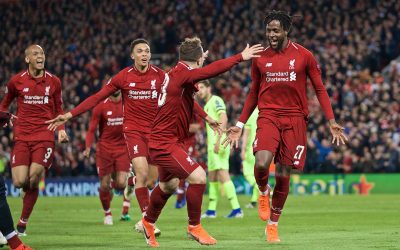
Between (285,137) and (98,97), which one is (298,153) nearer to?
(285,137)

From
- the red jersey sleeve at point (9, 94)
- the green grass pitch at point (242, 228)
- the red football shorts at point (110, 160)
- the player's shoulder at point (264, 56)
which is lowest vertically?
the green grass pitch at point (242, 228)

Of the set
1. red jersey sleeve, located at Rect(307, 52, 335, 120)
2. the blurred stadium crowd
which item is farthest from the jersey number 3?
the blurred stadium crowd

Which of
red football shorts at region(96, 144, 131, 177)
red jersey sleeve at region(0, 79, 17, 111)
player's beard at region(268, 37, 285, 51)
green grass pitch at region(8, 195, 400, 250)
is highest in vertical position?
player's beard at region(268, 37, 285, 51)

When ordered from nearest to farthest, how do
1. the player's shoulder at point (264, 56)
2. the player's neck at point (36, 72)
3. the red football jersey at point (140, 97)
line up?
1. the player's shoulder at point (264, 56)
2. the red football jersey at point (140, 97)
3. the player's neck at point (36, 72)

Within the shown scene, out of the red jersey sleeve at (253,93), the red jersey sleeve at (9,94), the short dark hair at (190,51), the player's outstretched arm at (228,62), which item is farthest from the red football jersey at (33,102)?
the player's outstretched arm at (228,62)

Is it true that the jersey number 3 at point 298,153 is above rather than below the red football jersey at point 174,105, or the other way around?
below

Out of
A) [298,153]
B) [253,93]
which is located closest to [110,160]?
[253,93]

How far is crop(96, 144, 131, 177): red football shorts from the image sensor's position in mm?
18844

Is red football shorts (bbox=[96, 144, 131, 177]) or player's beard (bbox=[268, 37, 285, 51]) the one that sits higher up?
player's beard (bbox=[268, 37, 285, 51])

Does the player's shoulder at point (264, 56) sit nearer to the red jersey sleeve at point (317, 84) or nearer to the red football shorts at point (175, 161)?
the red jersey sleeve at point (317, 84)

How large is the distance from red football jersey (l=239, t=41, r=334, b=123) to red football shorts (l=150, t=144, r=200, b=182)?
1423 millimetres

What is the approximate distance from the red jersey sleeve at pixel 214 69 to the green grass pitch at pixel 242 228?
214 centimetres

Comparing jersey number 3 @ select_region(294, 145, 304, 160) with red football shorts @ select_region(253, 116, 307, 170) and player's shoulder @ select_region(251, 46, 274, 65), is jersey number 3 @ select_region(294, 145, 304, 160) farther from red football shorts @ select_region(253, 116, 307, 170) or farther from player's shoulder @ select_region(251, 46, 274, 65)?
player's shoulder @ select_region(251, 46, 274, 65)

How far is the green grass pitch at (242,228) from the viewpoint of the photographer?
499 inches
